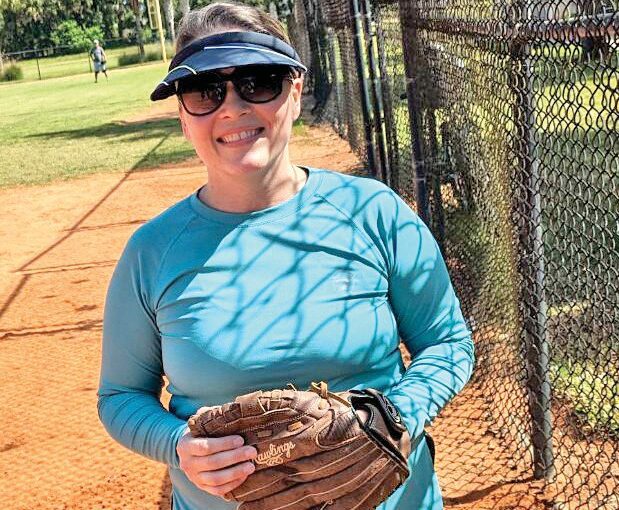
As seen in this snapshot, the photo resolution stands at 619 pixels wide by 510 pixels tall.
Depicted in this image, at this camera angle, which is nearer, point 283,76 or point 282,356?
point 282,356

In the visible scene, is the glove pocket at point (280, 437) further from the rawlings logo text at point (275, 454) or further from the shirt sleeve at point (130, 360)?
the shirt sleeve at point (130, 360)

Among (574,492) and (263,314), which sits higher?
(263,314)

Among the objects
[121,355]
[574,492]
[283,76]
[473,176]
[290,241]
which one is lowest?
[574,492]

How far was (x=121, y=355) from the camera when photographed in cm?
201

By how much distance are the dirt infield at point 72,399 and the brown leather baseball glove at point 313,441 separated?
7.19 ft

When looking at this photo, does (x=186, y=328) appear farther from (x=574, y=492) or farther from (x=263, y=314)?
(x=574, y=492)

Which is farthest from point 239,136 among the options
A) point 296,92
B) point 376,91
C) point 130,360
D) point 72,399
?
point 376,91

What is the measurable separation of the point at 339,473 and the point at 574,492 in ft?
7.33

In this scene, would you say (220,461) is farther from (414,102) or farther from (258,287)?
(414,102)

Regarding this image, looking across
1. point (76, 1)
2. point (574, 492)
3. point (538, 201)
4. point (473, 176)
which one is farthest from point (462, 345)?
point (76, 1)

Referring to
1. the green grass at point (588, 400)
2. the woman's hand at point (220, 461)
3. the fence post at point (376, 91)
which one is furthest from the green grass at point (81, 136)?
the woman's hand at point (220, 461)

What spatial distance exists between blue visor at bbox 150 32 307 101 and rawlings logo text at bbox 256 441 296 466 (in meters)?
0.83

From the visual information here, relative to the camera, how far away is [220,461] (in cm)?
176

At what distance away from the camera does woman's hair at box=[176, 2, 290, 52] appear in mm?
2049
